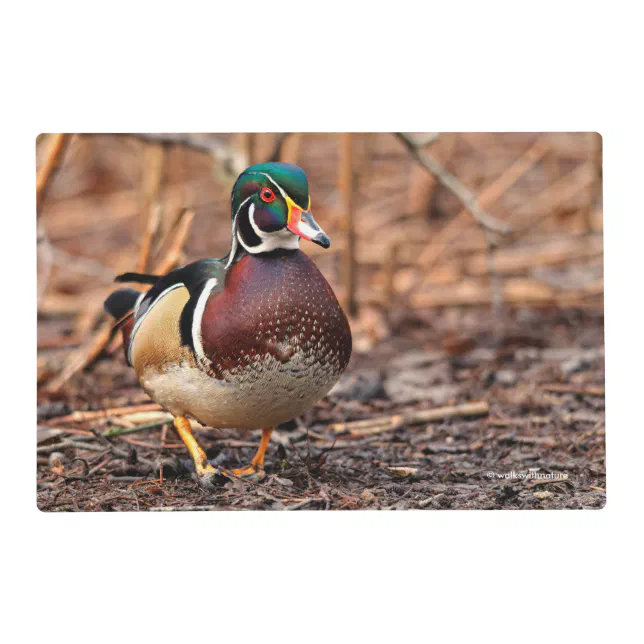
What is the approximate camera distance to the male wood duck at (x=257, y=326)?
323 cm

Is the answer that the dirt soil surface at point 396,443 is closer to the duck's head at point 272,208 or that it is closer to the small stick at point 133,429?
the small stick at point 133,429

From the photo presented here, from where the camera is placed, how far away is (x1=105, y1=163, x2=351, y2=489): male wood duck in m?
3.23

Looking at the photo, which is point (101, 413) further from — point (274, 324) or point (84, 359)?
point (274, 324)

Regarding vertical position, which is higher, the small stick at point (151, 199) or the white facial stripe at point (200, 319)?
the small stick at point (151, 199)

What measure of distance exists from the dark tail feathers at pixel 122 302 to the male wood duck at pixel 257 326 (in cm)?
42

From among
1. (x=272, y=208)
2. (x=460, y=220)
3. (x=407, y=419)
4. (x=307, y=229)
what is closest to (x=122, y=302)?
(x=272, y=208)

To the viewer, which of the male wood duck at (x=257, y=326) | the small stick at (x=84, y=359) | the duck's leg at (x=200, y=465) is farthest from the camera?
the small stick at (x=84, y=359)

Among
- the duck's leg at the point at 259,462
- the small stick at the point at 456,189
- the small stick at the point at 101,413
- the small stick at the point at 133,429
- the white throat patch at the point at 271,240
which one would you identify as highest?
the small stick at the point at 456,189

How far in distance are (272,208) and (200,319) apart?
0.46 m

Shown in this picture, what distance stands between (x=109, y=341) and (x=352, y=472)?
6.27 feet

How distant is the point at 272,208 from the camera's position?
127 inches

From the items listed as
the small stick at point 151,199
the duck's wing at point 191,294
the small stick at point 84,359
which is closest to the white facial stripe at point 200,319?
the duck's wing at point 191,294

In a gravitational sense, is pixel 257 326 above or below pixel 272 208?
below

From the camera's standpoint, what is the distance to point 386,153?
8039mm
